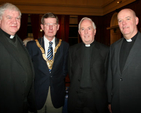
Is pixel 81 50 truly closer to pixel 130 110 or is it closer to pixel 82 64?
pixel 82 64

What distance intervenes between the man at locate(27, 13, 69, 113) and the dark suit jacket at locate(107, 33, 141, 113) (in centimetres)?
79

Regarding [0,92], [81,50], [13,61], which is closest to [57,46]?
[81,50]

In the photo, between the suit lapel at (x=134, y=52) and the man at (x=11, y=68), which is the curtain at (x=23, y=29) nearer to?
the man at (x=11, y=68)

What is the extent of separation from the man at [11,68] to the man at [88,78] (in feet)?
2.13

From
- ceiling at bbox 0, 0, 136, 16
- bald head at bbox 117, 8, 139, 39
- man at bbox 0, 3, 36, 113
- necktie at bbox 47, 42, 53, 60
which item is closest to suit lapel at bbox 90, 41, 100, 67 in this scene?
bald head at bbox 117, 8, 139, 39

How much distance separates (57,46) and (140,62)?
1182 mm

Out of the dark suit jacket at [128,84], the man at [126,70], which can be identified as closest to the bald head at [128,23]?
the man at [126,70]

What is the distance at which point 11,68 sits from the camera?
4.83ft

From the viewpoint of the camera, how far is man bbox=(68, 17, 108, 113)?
184 centimetres

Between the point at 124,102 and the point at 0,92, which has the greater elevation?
the point at 0,92

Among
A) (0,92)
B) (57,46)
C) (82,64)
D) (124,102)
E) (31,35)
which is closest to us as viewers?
(0,92)

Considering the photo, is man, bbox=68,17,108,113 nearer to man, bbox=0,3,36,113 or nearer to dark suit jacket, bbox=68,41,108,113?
dark suit jacket, bbox=68,41,108,113

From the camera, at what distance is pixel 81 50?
6.70 ft

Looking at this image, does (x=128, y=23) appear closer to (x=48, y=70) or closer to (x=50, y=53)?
(x=50, y=53)
